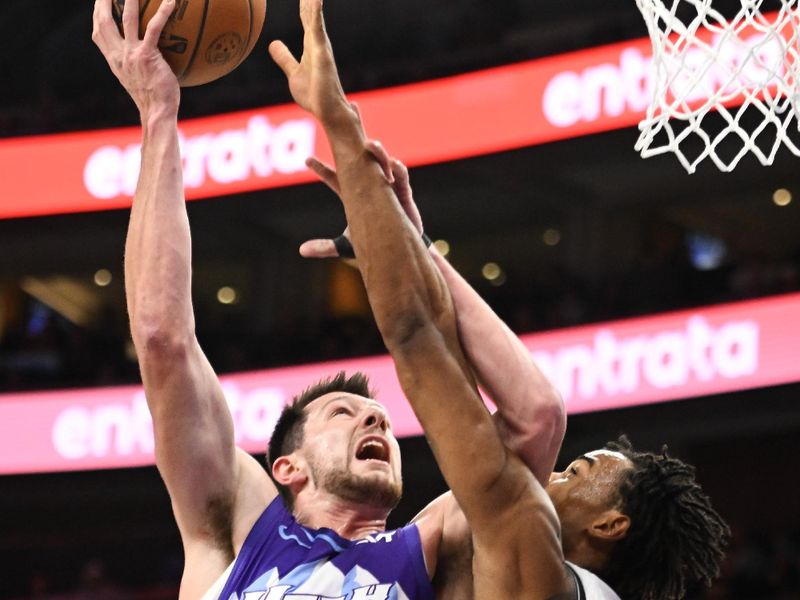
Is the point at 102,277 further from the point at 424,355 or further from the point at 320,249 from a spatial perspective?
the point at 424,355

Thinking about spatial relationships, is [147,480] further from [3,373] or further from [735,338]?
[735,338]

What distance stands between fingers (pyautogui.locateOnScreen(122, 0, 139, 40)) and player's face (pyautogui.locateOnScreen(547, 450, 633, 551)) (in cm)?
123

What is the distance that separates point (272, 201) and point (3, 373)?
2.83m

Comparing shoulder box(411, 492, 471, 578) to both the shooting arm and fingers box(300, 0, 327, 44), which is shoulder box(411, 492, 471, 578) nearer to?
the shooting arm

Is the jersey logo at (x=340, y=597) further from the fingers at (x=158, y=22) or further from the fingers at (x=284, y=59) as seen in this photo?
the fingers at (x=158, y=22)

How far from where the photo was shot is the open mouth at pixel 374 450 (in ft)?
8.66

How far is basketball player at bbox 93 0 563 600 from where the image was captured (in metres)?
2.49

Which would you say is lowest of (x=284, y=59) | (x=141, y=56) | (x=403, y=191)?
(x=403, y=191)

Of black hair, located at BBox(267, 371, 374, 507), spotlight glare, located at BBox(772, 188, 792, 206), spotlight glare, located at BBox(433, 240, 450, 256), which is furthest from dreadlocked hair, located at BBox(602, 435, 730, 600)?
spotlight glare, located at BBox(433, 240, 450, 256)

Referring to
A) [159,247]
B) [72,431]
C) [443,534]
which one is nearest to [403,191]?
[159,247]

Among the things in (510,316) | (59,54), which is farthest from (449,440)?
(59,54)

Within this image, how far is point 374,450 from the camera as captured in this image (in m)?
2.67

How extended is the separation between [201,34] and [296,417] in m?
0.85

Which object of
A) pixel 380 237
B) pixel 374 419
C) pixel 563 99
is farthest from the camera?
pixel 563 99
